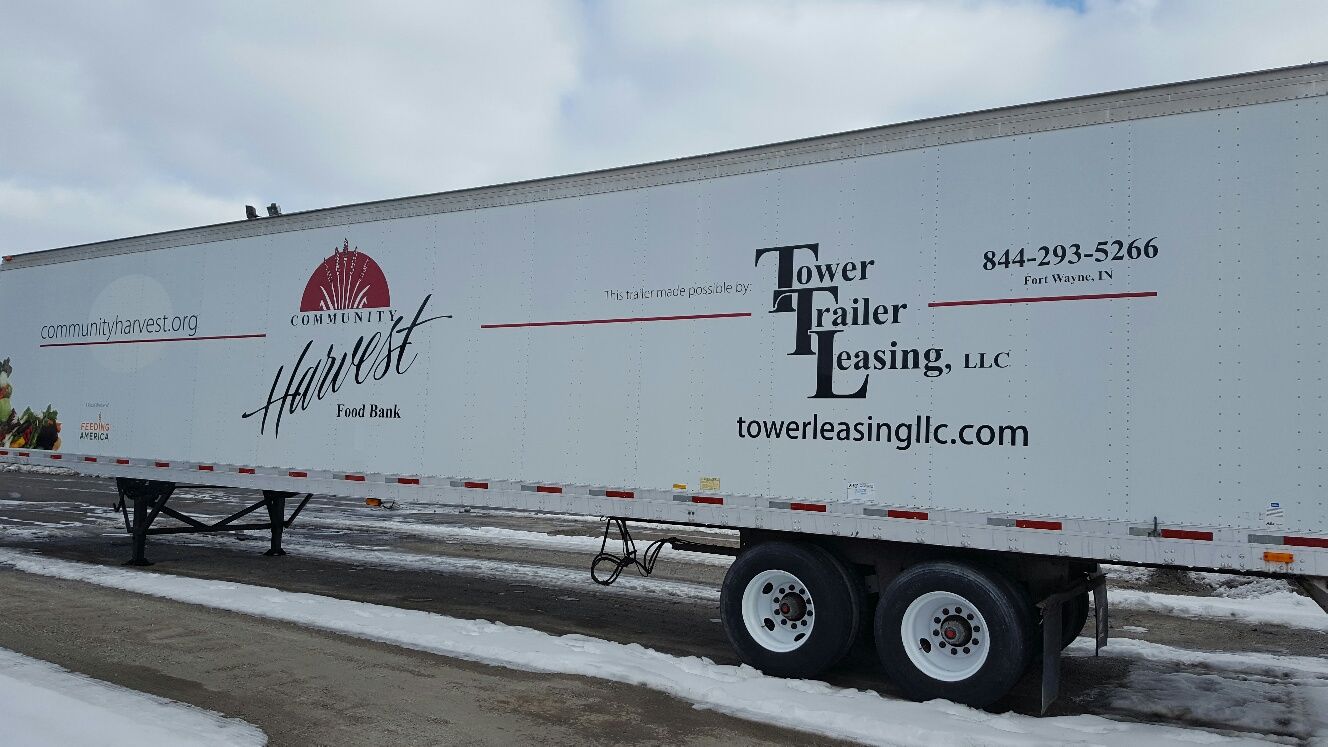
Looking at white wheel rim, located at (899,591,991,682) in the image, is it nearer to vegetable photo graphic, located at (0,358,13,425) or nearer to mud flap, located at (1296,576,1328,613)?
mud flap, located at (1296,576,1328,613)

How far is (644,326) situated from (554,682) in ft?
10.4

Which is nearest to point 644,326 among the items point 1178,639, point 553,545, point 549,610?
point 549,610

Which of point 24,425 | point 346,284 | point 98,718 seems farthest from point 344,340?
point 24,425

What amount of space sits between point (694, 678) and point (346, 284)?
612 cm

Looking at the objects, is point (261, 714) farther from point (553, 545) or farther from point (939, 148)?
point (553, 545)

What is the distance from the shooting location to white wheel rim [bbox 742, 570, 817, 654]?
A: 23.9ft

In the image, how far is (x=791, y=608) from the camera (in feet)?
24.1

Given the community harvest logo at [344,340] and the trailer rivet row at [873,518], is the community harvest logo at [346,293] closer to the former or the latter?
the community harvest logo at [344,340]

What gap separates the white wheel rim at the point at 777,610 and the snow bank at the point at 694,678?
321 millimetres

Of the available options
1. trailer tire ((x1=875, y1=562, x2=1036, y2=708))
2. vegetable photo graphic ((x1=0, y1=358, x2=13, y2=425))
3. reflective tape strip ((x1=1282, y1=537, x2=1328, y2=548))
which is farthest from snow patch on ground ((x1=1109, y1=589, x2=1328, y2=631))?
vegetable photo graphic ((x1=0, y1=358, x2=13, y2=425))

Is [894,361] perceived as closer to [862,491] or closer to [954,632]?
[862,491]

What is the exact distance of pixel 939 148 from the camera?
6941 mm

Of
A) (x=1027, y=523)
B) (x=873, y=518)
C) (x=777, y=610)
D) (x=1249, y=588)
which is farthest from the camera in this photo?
(x=1249, y=588)

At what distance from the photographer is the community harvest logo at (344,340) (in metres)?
9.73
